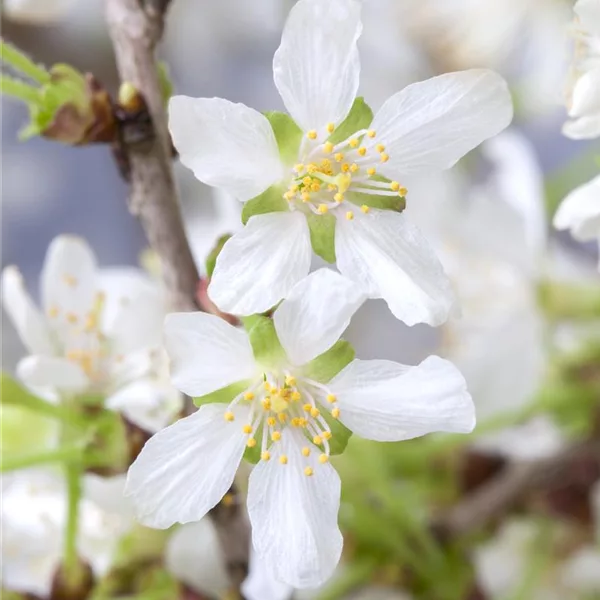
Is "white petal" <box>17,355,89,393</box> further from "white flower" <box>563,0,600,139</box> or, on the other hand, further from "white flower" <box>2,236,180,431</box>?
"white flower" <box>563,0,600,139</box>

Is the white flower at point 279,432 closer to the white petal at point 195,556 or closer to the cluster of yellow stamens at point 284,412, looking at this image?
the cluster of yellow stamens at point 284,412

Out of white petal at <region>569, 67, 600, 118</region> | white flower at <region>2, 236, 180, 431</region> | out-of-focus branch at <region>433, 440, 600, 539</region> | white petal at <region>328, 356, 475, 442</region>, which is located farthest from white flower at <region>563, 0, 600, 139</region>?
out-of-focus branch at <region>433, 440, 600, 539</region>

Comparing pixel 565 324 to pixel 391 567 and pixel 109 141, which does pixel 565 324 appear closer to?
pixel 391 567

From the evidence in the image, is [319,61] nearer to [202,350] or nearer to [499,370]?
[202,350]

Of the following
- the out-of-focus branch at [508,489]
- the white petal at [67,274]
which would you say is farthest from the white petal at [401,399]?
the out-of-focus branch at [508,489]

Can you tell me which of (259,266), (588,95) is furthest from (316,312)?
(588,95)

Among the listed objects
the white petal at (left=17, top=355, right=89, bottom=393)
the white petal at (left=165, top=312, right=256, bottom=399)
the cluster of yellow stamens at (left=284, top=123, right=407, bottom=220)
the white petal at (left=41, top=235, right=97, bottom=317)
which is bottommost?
the white petal at (left=17, top=355, right=89, bottom=393)
